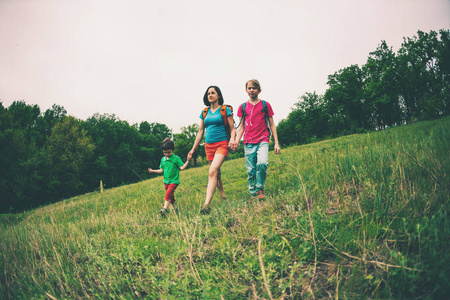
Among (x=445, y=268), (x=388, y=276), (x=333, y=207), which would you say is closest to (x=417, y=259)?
(x=445, y=268)

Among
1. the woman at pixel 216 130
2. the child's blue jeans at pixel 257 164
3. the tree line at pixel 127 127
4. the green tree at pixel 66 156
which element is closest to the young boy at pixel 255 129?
the child's blue jeans at pixel 257 164

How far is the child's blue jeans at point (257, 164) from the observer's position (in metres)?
3.62

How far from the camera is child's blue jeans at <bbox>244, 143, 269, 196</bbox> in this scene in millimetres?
3617

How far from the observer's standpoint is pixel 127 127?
5384 cm

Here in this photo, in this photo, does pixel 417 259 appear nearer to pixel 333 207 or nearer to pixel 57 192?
pixel 333 207

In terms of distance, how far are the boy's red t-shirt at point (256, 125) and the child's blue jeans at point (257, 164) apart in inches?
5.3

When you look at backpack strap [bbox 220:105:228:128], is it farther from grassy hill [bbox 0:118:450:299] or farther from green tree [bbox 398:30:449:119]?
green tree [bbox 398:30:449:119]

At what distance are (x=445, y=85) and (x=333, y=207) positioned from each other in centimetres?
5123

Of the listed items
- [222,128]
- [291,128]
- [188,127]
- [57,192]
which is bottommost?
[57,192]

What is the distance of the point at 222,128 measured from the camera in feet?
12.9

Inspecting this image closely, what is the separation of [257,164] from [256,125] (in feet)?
2.78

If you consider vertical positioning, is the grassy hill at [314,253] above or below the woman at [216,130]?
below

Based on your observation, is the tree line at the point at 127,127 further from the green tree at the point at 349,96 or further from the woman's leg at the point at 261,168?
the woman's leg at the point at 261,168

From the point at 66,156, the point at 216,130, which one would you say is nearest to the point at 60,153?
the point at 66,156
